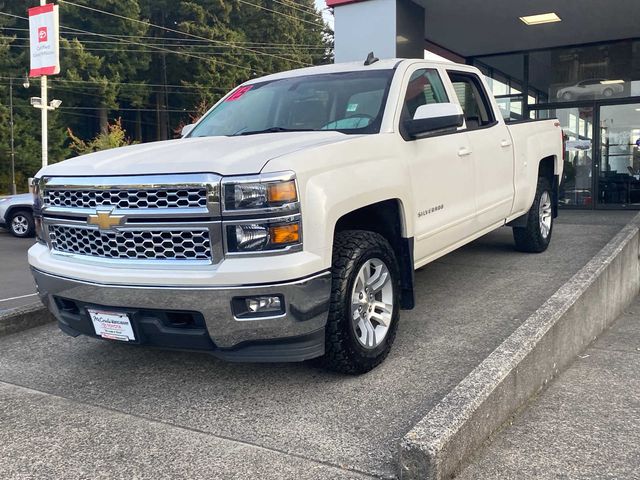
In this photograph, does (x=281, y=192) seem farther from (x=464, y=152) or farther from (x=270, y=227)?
(x=464, y=152)

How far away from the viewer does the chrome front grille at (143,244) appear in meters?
3.33

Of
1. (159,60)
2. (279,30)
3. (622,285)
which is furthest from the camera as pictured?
(279,30)

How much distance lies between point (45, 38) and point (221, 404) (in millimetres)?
22621

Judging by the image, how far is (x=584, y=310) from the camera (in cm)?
465

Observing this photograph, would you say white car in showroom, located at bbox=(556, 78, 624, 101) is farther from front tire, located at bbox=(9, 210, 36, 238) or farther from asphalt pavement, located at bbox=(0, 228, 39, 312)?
front tire, located at bbox=(9, 210, 36, 238)

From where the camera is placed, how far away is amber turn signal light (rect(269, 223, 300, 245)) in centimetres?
325

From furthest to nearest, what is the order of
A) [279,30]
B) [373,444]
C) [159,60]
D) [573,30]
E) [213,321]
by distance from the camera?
[279,30] → [159,60] → [573,30] → [213,321] → [373,444]

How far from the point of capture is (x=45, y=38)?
2277 centimetres

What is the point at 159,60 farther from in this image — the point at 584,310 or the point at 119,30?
the point at 584,310

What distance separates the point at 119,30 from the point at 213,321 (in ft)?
151

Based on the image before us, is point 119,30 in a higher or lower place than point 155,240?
higher

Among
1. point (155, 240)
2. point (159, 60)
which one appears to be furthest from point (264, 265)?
point (159, 60)

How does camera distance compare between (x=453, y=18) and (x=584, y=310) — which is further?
(x=453, y=18)

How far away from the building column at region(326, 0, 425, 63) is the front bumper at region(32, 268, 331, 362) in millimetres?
7705
